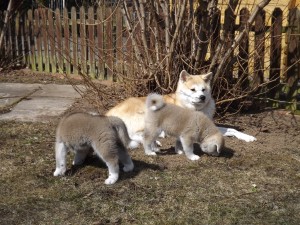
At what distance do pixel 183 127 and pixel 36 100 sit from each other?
402 centimetres

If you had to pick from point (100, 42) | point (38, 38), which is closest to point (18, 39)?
point (38, 38)

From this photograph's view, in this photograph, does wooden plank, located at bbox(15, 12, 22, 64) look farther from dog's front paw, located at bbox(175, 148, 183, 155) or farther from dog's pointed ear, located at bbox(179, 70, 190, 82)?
dog's front paw, located at bbox(175, 148, 183, 155)

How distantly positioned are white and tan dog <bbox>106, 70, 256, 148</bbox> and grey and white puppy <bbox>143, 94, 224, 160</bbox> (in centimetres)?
64

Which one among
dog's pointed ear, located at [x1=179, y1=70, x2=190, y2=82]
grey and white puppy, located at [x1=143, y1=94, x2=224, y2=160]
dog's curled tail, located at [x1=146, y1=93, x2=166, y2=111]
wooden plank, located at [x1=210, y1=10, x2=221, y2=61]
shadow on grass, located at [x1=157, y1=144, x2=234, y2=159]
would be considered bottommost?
shadow on grass, located at [x1=157, y1=144, x2=234, y2=159]

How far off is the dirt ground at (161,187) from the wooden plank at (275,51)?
1.85 metres

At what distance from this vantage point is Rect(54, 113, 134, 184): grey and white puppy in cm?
466

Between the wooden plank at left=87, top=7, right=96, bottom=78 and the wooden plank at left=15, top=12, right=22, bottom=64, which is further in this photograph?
the wooden plank at left=15, top=12, right=22, bottom=64

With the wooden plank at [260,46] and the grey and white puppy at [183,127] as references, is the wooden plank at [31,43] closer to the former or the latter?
the wooden plank at [260,46]

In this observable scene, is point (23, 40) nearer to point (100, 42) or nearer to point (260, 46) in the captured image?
point (100, 42)

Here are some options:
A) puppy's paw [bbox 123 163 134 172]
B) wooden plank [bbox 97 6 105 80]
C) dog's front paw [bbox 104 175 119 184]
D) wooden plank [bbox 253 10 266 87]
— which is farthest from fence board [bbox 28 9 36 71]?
dog's front paw [bbox 104 175 119 184]

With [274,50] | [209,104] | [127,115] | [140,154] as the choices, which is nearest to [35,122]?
[127,115]

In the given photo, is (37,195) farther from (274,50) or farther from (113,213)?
(274,50)

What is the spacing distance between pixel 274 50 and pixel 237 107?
1110mm

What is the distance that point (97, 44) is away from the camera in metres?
10.4
